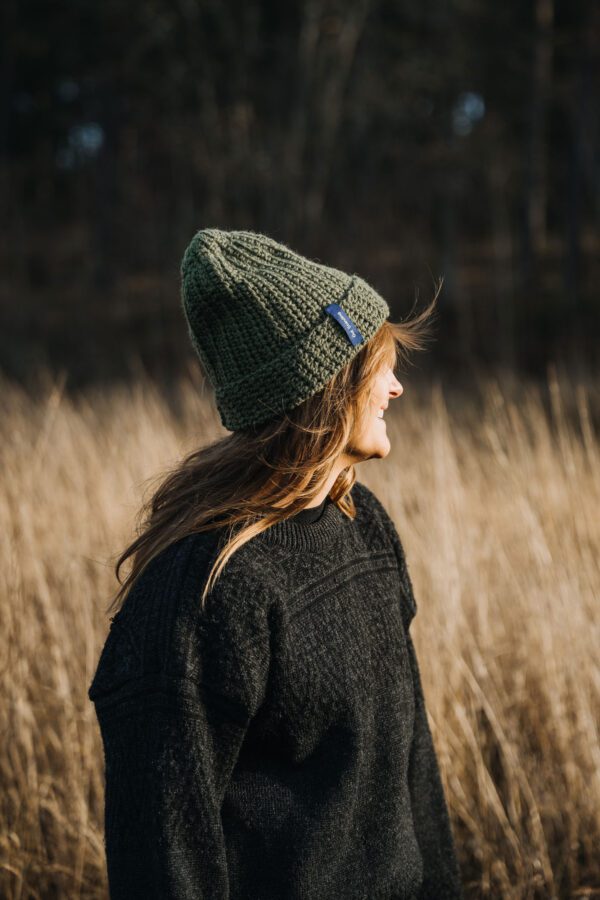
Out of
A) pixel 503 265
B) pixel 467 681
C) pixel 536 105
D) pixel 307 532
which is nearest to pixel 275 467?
pixel 307 532

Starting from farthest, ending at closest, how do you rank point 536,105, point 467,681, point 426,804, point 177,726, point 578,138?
point 578,138
point 536,105
point 467,681
point 426,804
point 177,726

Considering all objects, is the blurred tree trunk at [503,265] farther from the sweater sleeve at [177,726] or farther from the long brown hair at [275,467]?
the sweater sleeve at [177,726]

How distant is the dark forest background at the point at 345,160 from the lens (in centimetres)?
1279

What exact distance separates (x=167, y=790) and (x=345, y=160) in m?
18.9

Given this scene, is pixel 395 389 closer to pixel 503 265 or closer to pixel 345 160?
pixel 503 265

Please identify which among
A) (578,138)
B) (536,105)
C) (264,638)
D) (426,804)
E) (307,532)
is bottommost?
(426,804)

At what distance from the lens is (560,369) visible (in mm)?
9805

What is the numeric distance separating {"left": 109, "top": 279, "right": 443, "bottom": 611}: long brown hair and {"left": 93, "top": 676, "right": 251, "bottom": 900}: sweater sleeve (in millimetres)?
212

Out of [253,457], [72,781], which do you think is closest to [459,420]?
[72,781]

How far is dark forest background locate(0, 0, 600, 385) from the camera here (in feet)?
42.0

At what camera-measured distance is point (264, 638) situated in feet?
3.65

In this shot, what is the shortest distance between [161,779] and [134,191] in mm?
21248

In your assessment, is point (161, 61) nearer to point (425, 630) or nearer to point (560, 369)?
point (560, 369)

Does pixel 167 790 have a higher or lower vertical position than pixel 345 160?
lower
